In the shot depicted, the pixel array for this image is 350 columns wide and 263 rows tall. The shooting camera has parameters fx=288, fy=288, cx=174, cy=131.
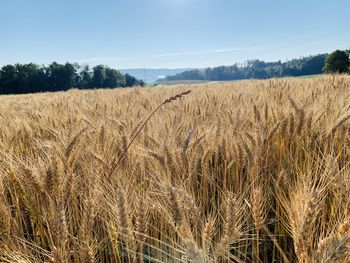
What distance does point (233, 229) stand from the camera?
0.78 meters

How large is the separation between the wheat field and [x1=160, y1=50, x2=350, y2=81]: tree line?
103ft

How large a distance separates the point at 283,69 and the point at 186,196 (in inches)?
4941

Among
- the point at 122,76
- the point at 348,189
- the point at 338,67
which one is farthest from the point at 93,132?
the point at 122,76

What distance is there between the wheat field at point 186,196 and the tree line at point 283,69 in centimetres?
3148

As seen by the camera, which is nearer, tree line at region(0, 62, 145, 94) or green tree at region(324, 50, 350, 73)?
green tree at region(324, 50, 350, 73)

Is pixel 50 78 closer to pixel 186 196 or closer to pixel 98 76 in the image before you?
pixel 98 76

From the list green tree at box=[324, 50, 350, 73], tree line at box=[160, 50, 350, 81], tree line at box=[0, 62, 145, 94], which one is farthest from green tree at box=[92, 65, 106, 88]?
green tree at box=[324, 50, 350, 73]

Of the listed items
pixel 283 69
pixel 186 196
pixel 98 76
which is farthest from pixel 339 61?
pixel 283 69

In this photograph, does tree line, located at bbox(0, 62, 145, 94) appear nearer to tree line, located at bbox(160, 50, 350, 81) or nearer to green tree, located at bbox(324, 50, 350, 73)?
tree line, located at bbox(160, 50, 350, 81)

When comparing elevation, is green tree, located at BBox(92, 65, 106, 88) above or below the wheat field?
above

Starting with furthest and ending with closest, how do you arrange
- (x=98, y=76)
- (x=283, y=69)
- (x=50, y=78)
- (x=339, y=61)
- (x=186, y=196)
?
(x=283, y=69), (x=98, y=76), (x=50, y=78), (x=339, y=61), (x=186, y=196)

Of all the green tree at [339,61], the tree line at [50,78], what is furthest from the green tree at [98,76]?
the green tree at [339,61]

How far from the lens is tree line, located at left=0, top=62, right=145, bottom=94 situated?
53062 millimetres

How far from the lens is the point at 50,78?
2295 inches
